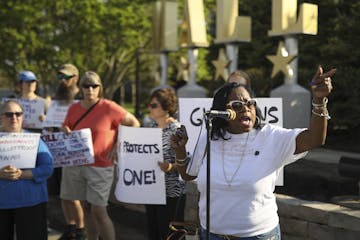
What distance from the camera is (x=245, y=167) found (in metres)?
3.03

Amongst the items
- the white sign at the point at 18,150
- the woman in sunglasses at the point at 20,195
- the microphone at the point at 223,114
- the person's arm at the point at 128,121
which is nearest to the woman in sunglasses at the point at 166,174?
the person's arm at the point at 128,121

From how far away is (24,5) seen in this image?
2172 cm

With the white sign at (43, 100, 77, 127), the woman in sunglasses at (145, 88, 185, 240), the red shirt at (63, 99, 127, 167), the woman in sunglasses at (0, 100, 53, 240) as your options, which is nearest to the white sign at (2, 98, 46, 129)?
the white sign at (43, 100, 77, 127)

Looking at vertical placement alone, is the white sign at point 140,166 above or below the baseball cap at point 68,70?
below

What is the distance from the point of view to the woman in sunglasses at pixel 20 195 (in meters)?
4.64

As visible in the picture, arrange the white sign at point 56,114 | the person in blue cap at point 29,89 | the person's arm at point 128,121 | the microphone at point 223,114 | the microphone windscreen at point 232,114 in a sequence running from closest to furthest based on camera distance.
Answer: the microphone at point 223,114 → the microphone windscreen at point 232,114 → the person's arm at point 128,121 → the white sign at point 56,114 → the person in blue cap at point 29,89

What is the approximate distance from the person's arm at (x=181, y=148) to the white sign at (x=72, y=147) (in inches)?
84.2

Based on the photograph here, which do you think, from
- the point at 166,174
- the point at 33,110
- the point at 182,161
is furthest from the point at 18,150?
the point at 33,110

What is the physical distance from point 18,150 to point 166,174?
1.22m

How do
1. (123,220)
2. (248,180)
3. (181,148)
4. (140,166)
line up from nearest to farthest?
1. (248,180)
2. (181,148)
3. (140,166)
4. (123,220)

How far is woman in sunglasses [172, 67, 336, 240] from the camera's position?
9.85 feet

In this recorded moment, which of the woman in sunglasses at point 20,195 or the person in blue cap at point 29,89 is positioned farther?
the person in blue cap at point 29,89

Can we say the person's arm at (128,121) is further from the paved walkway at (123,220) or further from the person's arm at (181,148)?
→ the person's arm at (181,148)

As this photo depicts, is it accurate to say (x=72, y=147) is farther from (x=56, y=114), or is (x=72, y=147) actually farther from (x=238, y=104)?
(x=238, y=104)
